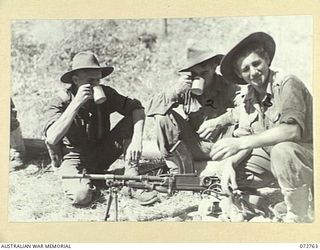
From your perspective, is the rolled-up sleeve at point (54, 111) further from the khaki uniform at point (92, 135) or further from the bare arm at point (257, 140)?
the bare arm at point (257, 140)

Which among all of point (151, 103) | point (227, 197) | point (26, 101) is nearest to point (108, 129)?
point (151, 103)

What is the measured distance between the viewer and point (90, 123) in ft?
7.81

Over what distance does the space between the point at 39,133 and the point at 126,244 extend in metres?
0.55

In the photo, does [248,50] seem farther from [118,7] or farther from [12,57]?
[12,57]

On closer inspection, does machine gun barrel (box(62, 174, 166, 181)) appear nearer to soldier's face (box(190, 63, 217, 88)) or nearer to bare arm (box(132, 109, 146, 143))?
bare arm (box(132, 109, 146, 143))

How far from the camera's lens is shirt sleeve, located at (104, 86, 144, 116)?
93.3 inches

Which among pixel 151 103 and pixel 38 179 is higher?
pixel 151 103

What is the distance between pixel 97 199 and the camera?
234cm

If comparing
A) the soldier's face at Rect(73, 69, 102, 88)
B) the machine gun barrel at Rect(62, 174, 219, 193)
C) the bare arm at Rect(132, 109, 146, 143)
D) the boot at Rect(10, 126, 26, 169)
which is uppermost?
the soldier's face at Rect(73, 69, 102, 88)

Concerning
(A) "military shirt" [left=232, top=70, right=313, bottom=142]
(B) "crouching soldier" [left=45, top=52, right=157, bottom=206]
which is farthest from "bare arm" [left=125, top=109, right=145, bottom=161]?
(A) "military shirt" [left=232, top=70, right=313, bottom=142]

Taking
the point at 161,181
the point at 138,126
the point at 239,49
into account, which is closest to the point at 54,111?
the point at 138,126

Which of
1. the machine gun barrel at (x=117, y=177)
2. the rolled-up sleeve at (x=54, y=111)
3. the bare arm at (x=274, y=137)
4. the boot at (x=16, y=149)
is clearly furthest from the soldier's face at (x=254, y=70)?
the boot at (x=16, y=149)

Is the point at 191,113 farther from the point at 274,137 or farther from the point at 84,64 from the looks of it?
the point at 84,64

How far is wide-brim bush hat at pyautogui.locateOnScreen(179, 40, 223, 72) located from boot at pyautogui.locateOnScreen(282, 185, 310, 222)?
57 centimetres
